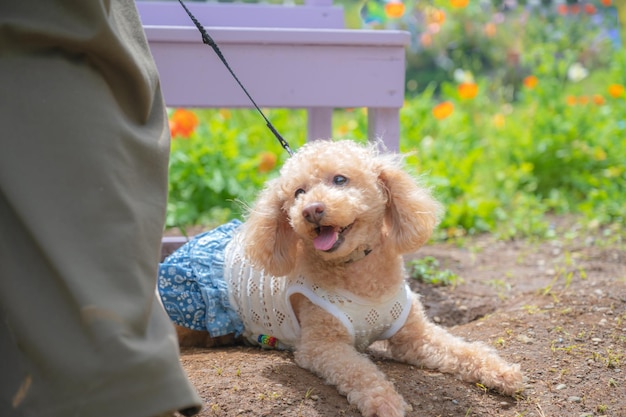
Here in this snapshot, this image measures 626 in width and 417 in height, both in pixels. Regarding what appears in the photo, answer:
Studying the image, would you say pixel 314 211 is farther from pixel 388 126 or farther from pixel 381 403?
pixel 388 126

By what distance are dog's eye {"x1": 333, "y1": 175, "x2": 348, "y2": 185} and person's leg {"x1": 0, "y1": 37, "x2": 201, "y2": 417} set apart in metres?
0.87

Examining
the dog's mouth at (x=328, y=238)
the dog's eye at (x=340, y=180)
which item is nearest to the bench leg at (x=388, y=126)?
the dog's eye at (x=340, y=180)

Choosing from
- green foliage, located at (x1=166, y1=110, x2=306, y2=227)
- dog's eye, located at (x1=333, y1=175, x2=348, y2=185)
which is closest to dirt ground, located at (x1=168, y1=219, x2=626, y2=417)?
dog's eye, located at (x1=333, y1=175, x2=348, y2=185)

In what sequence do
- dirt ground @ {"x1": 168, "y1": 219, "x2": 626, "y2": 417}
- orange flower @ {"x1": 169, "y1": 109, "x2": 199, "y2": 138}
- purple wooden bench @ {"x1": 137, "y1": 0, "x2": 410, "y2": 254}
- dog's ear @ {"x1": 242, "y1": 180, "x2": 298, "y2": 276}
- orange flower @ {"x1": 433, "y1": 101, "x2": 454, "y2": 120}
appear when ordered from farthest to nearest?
orange flower @ {"x1": 433, "y1": 101, "x2": 454, "y2": 120}, orange flower @ {"x1": 169, "y1": 109, "x2": 199, "y2": 138}, purple wooden bench @ {"x1": 137, "y1": 0, "x2": 410, "y2": 254}, dog's ear @ {"x1": 242, "y1": 180, "x2": 298, "y2": 276}, dirt ground @ {"x1": 168, "y1": 219, "x2": 626, "y2": 417}

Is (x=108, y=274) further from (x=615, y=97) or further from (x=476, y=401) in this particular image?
(x=615, y=97)

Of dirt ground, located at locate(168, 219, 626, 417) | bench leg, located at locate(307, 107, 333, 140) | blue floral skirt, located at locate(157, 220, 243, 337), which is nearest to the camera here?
dirt ground, located at locate(168, 219, 626, 417)

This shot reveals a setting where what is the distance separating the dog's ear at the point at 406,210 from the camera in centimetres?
245

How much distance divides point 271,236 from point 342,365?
0.46 m

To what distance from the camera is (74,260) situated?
5.03 feet

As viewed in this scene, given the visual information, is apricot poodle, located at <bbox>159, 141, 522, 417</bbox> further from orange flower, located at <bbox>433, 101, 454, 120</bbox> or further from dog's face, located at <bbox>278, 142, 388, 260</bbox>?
orange flower, located at <bbox>433, 101, 454, 120</bbox>

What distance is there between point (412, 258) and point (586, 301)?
1.01 metres

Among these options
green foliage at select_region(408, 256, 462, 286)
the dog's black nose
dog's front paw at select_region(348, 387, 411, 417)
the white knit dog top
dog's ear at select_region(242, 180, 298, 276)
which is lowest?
green foliage at select_region(408, 256, 462, 286)

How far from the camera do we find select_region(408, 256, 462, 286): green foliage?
361 cm

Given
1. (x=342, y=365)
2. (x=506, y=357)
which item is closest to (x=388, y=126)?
(x=506, y=357)
